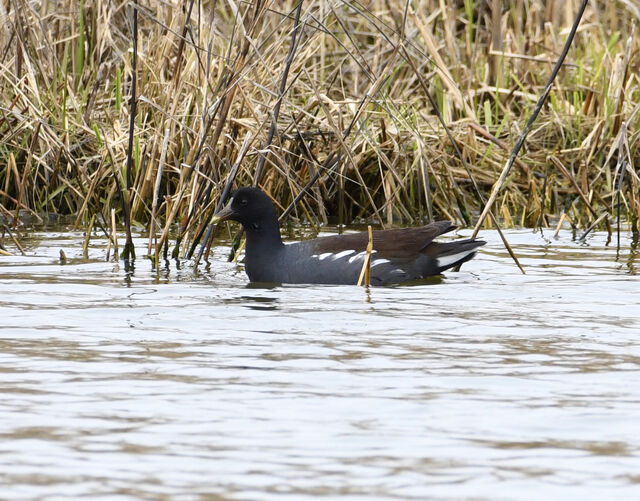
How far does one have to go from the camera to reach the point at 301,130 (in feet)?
32.0

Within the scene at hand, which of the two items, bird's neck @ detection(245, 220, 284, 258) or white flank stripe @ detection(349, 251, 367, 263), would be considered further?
bird's neck @ detection(245, 220, 284, 258)

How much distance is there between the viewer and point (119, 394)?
14.4 feet

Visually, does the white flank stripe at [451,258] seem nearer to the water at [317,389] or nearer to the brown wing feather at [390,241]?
the brown wing feather at [390,241]

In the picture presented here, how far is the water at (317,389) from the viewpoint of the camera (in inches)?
137

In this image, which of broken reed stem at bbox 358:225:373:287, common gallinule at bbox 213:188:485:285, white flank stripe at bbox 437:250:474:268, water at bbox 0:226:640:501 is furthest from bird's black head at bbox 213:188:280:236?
white flank stripe at bbox 437:250:474:268

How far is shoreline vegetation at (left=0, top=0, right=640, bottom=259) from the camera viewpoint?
8531mm

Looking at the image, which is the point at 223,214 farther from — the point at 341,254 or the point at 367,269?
the point at 367,269

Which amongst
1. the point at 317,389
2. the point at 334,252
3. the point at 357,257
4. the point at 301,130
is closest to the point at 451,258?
the point at 357,257

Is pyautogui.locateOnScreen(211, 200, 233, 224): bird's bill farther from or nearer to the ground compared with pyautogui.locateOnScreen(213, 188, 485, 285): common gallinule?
farther from the ground

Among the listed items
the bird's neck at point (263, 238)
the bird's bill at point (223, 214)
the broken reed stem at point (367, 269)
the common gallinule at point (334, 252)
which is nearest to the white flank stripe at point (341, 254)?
the common gallinule at point (334, 252)

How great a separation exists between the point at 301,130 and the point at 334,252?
259cm

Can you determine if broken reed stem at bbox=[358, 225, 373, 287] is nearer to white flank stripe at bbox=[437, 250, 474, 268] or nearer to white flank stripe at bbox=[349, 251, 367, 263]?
white flank stripe at bbox=[349, 251, 367, 263]

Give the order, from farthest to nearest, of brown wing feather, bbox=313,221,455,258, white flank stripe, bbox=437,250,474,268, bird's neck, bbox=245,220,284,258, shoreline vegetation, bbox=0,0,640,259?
1. shoreline vegetation, bbox=0,0,640,259
2. white flank stripe, bbox=437,250,474,268
3. bird's neck, bbox=245,220,284,258
4. brown wing feather, bbox=313,221,455,258

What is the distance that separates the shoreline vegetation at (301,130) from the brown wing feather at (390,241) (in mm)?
730
